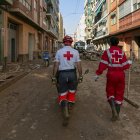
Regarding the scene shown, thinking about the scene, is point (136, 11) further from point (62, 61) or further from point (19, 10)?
point (62, 61)

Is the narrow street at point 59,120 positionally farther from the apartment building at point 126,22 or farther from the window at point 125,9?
the window at point 125,9

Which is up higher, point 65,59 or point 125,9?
point 125,9

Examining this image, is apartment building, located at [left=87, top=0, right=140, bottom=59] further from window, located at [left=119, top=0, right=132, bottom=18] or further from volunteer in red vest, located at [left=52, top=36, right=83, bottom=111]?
volunteer in red vest, located at [left=52, top=36, right=83, bottom=111]

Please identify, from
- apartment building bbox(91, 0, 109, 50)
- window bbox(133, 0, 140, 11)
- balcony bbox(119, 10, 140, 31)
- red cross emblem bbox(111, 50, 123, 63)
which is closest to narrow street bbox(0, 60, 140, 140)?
red cross emblem bbox(111, 50, 123, 63)

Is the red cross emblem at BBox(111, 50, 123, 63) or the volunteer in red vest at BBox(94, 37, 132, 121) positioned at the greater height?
the red cross emblem at BBox(111, 50, 123, 63)

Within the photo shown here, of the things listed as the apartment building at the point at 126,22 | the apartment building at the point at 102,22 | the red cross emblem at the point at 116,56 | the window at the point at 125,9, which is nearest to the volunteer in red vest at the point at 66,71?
the red cross emblem at the point at 116,56

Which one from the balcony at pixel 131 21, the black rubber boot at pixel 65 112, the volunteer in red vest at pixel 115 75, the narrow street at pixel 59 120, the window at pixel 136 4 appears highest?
the window at pixel 136 4

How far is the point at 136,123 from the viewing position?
6.95 metres

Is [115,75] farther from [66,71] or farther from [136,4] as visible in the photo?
[136,4]

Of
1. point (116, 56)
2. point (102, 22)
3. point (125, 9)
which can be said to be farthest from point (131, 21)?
point (116, 56)

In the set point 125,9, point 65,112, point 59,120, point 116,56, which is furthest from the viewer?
point 125,9

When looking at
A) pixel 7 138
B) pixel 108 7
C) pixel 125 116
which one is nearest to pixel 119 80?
pixel 125 116

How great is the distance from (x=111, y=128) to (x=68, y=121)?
1004mm

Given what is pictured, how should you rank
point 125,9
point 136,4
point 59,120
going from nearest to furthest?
point 59,120 < point 136,4 < point 125,9
